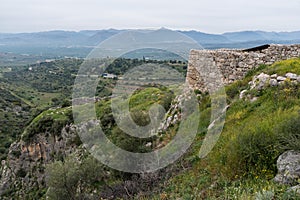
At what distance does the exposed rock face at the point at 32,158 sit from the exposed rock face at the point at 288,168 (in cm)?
2305

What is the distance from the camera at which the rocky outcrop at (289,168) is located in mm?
5728

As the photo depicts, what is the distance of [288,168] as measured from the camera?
5914 mm

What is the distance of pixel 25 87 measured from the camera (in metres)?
96.9

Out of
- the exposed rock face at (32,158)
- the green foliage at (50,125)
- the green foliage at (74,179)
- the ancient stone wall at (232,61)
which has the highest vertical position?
the ancient stone wall at (232,61)

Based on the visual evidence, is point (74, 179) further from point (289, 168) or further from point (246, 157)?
point (289, 168)

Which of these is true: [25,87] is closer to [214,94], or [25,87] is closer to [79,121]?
[79,121]

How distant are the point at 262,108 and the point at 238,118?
85 centimetres

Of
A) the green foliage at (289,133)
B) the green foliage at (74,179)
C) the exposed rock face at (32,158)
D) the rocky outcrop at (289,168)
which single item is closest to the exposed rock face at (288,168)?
the rocky outcrop at (289,168)

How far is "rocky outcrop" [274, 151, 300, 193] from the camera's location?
18.8ft

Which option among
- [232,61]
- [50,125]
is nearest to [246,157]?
[232,61]

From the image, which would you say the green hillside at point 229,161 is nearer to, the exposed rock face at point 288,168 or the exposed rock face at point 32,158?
the exposed rock face at point 288,168

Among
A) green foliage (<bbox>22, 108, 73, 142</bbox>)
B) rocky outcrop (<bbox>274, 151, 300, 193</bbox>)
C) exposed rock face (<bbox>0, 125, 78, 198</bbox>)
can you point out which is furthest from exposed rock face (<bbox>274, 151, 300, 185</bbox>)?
green foliage (<bbox>22, 108, 73, 142</bbox>)

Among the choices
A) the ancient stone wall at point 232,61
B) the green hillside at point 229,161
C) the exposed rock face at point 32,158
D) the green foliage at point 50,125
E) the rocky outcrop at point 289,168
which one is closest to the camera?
the rocky outcrop at point 289,168

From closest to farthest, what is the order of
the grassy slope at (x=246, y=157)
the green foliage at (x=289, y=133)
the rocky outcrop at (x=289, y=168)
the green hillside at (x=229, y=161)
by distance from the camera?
the rocky outcrop at (x=289, y=168), the green foliage at (x=289, y=133), the grassy slope at (x=246, y=157), the green hillside at (x=229, y=161)
